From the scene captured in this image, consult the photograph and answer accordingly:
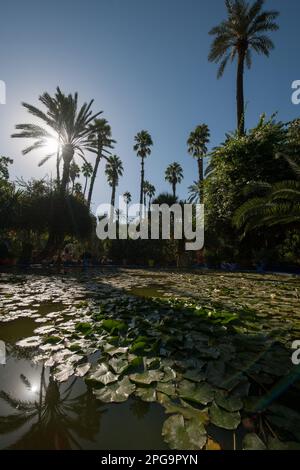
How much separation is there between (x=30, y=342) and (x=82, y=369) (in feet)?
3.67

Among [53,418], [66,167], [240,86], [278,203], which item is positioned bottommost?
[53,418]

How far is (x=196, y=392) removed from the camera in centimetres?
201

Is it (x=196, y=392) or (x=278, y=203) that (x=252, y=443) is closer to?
(x=196, y=392)

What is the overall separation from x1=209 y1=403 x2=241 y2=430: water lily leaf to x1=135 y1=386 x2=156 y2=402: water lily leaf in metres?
0.45

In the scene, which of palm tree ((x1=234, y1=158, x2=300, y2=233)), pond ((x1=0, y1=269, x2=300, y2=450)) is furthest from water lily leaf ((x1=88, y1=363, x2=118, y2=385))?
palm tree ((x1=234, y1=158, x2=300, y2=233))

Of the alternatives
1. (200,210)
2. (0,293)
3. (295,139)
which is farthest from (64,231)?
(295,139)

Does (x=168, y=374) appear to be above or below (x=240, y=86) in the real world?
below

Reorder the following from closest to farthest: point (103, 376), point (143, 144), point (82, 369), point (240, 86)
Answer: point (103, 376), point (82, 369), point (240, 86), point (143, 144)

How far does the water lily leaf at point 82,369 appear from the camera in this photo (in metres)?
2.35

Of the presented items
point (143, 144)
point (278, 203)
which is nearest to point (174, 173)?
point (143, 144)

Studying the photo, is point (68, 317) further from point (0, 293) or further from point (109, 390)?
point (0, 293)

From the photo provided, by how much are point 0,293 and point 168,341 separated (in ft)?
17.3

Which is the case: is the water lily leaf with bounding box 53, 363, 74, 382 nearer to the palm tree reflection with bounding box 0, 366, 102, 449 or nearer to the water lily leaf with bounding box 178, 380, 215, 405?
the palm tree reflection with bounding box 0, 366, 102, 449

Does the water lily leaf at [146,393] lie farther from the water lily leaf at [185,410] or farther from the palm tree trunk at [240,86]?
the palm tree trunk at [240,86]
